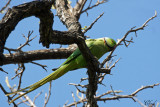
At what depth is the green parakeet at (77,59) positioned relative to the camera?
323cm

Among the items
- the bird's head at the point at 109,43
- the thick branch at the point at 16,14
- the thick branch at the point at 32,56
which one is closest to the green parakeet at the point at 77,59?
the bird's head at the point at 109,43

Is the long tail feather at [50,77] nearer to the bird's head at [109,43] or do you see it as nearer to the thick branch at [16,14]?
the thick branch at [16,14]

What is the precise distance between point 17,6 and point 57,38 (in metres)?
0.69

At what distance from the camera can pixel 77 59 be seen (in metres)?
3.72

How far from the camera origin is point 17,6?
2.63 m

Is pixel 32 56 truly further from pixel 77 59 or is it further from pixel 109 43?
pixel 109 43

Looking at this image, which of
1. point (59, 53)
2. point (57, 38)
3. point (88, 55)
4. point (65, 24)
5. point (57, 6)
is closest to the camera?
point (57, 38)

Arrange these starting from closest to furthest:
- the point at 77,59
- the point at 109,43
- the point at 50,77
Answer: the point at 50,77 → the point at 77,59 → the point at 109,43

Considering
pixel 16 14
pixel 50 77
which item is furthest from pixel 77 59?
pixel 16 14

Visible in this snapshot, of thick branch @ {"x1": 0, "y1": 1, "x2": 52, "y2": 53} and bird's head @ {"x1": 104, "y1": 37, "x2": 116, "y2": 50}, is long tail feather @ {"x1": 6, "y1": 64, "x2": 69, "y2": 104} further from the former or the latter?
bird's head @ {"x1": 104, "y1": 37, "x2": 116, "y2": 50}

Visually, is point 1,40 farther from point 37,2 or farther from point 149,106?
point 149,106

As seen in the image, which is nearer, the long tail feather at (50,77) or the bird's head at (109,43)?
the long tail feather at (50,77)

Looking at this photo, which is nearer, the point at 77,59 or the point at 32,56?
the point at 32,56

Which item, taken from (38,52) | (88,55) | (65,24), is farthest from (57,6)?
(88,55)
